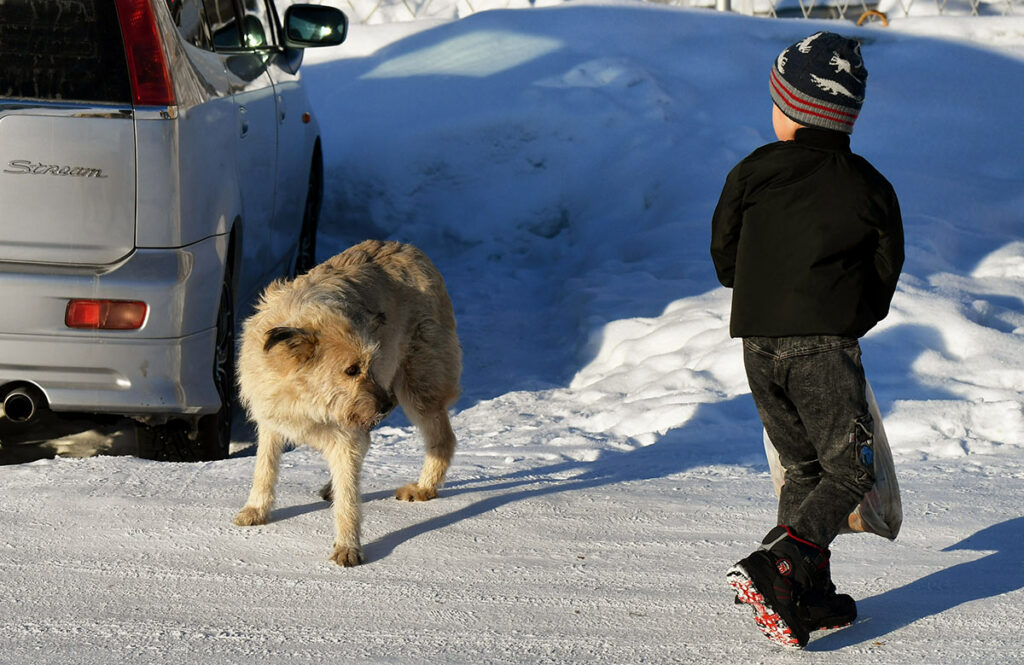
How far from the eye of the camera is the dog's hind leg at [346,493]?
4.06 metres

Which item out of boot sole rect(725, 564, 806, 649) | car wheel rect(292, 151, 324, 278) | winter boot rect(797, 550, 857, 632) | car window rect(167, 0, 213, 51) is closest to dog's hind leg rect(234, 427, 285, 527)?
car window rect(167, 0, 213, 51)

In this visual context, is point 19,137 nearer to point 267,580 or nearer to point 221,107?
point 221,107

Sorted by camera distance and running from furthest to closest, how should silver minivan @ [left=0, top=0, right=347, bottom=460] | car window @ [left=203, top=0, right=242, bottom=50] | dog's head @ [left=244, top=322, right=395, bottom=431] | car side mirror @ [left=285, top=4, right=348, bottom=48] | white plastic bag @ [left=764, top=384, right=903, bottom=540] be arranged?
car side mirror @ [left=285, top=4, right=348, bottom=48]
car window @ [left=203, top=0, right=242, bottom=50]
silver minivan @ [left=0, top=0, right=347, bottom=460]
dog's head @ [left=244, top=322, right=395, bottom=431]
white plastic bag @ [left=764, top=384, right=903, bottom=540]

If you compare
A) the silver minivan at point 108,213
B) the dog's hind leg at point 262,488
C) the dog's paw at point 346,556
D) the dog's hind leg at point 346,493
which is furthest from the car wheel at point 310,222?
the dog's paw at point 346,556

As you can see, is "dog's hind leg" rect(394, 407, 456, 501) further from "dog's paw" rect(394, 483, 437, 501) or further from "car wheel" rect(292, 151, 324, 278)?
"car wheel" rect(292, 151, 324, 278)

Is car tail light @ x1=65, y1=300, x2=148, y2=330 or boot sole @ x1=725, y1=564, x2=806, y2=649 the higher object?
car tail light @ x1=65, y1=300, x2=148, y2=330

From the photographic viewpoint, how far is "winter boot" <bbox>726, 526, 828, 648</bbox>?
10.6 ft

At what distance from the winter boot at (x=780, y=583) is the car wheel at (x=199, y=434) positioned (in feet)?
8.58

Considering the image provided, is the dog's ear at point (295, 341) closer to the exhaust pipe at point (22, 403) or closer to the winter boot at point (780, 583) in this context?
the exhaust pipe at point (22, 403)

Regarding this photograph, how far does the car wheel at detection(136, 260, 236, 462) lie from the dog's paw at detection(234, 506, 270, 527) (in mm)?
772

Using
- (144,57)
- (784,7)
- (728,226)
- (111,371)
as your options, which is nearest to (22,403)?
(111,371)

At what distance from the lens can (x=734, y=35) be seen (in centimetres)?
1238

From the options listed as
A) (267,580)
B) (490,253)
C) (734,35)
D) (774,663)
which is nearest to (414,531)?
(267,580)

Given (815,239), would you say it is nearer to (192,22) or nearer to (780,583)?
(780,583)
